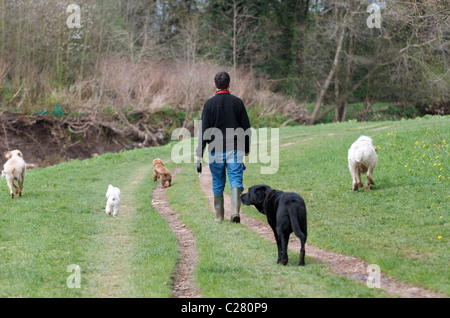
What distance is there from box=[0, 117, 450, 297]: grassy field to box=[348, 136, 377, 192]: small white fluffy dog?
341 millimetres

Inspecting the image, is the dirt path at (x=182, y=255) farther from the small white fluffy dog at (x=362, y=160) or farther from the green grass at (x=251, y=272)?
the small white fluffy dog at (x=362, y=160)

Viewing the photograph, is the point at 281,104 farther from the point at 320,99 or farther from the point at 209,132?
the point at 209,132

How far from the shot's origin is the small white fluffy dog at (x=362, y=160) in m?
11.2

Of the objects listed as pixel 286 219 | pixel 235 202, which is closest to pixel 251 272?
pixel 286 219

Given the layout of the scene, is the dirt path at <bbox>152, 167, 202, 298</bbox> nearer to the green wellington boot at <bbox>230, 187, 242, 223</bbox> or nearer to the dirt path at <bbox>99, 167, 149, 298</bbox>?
the dirt path at <bbox>99, 167, 149, 298</bbox>

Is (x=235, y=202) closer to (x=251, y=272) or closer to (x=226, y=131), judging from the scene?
(x=226, y=131)

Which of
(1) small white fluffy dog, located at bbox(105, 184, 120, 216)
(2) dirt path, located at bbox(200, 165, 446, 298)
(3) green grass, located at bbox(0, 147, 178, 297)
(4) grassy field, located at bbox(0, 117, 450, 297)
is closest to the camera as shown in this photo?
(2) dirt path, located at bbox(200, 165, 446, 298)

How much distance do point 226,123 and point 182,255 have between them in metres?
2.37

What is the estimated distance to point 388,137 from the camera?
17.6 metres

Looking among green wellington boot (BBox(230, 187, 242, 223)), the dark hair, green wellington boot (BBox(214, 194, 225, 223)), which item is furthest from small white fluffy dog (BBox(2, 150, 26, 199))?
the dark hair

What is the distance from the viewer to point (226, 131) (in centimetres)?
866

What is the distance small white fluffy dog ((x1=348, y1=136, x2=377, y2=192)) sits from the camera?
11164 millimetres

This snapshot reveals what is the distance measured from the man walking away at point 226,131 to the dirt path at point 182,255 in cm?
124

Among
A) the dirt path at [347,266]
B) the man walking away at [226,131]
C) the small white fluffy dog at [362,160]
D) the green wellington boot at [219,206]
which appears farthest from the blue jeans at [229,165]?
the small white fluffy dog at [362,160]
